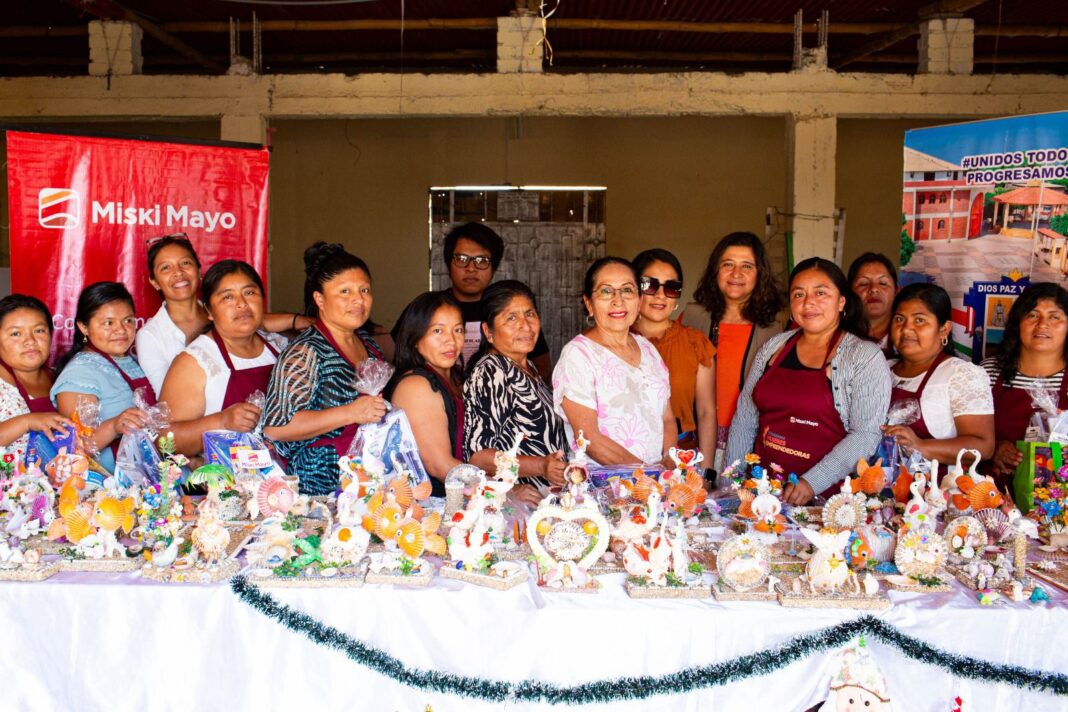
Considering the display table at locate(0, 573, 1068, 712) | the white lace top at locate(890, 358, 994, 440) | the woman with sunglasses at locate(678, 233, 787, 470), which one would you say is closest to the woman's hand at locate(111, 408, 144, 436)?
the display table at locate(0, 573, 1068, 712)

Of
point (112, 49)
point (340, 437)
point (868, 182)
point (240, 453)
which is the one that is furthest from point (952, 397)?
point (868, 182)

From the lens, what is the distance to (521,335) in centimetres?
343

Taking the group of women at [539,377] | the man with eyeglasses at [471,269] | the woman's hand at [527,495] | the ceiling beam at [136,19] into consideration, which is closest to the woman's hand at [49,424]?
the group of women at [539,377]

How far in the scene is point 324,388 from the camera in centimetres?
327

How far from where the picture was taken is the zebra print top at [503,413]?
331cm

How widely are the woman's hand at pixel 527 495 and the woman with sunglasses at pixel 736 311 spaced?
1067mm

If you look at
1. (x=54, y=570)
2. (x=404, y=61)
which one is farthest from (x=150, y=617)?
(x=404, y=61)

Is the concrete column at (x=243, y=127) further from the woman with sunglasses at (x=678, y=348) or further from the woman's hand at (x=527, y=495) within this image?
the woman's hand at (x=527, y=495)

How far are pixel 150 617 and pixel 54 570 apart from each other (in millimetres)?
372

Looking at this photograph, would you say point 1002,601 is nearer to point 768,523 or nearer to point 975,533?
point 975,533

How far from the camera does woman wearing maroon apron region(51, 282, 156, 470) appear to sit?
3.54 m

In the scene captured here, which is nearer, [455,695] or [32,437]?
[455,695]

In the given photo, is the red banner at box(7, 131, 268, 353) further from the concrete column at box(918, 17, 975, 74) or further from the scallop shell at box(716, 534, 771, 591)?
the concrete column at box(918, 17, 975, 74)

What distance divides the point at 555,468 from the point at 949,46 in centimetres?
578
